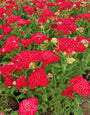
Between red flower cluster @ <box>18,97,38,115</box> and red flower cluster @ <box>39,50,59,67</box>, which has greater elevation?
red flower cluster @ <box>39,50,59,67</box>

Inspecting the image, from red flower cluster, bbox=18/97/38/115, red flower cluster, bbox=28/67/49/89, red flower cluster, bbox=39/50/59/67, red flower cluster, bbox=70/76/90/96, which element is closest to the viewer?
red flower cluster, bbox=18/97/38/115

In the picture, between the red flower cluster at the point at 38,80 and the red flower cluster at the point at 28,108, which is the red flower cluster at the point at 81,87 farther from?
the red flower cluster at the point at 28,108

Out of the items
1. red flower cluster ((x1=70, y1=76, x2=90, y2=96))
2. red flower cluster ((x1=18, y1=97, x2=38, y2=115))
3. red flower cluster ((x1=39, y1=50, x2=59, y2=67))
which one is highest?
red flower cluster ((x1=39, y1=50, x2=59, y2=67))

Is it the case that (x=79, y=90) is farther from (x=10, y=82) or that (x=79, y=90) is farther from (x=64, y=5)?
(x=64, y=5)

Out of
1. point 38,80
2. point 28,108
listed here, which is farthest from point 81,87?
point 28,108

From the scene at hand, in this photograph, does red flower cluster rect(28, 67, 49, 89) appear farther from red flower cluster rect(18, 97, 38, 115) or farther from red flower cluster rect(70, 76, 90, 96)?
red flower cluster rect(70, 76, 90, 96)

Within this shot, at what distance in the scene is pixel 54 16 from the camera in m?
3.94

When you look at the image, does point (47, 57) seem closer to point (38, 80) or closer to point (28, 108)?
point (38, 80)

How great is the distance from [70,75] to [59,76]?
0.27 metres

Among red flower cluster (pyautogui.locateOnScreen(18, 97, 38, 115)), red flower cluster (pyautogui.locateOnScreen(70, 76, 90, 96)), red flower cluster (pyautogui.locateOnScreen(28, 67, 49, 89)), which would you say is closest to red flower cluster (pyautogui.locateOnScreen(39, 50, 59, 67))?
red flower cluster (pyautogui.locateOnScreen(28, 67, 49, 89))

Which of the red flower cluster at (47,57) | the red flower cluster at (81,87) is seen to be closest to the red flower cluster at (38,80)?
the red flower cluster at (47,57)

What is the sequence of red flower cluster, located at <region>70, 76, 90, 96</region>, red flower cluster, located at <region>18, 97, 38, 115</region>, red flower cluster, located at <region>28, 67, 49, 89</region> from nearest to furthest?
red flower cluster, located at <region>18, 97, 38, 115</region> → red flower cluster, located at <region>70, 76, 90, 96</region> → red flower cluster, located at <region>28, 67, 49, 89</region>

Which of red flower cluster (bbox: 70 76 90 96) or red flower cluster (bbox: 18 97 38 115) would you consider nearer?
red flower cluster (bbox: 18 97 38 115)

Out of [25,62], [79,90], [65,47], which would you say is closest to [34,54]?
[25,62]
